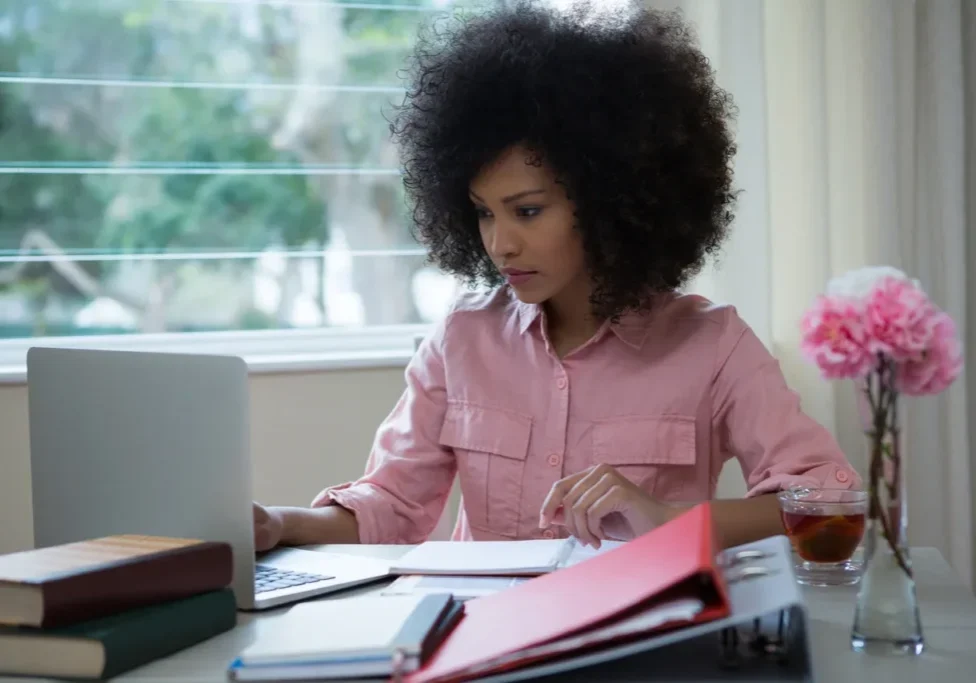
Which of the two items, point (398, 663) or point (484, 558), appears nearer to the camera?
point (398, 663)

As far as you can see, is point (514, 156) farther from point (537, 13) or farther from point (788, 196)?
point (788, 196)

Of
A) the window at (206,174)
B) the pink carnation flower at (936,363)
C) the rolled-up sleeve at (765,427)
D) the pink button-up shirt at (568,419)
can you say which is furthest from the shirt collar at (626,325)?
the window at (206,174)

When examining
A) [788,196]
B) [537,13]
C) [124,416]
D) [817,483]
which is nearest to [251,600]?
[124,416]

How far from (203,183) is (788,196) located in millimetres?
1206

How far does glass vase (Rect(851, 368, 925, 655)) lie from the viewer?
83cm

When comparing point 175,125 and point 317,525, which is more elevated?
point 175,125

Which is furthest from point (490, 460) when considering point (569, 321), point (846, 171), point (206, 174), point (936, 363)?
point (206, 174)

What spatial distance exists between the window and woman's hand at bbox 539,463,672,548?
134 centimetres

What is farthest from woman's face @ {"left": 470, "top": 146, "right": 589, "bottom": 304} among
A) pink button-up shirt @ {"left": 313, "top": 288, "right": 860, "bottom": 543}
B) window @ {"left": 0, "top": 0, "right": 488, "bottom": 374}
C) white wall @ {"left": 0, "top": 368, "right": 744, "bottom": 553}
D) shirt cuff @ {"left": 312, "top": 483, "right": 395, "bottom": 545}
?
window @ {"left": 0, "top": 0, "right": 488, "bottom": 374}

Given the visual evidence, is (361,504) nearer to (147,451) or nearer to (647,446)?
(647,446)

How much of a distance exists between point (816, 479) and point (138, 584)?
30.9 inches

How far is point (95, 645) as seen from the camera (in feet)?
2.70

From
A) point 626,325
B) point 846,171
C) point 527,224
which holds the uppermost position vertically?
point 846,171

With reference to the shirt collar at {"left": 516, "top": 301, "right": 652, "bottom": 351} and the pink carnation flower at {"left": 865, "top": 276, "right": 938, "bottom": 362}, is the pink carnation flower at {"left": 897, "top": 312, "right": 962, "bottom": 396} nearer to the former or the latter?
the pink carnation flower at {"left": 865, "top": 276, "right": 938, "bottom": 362}
